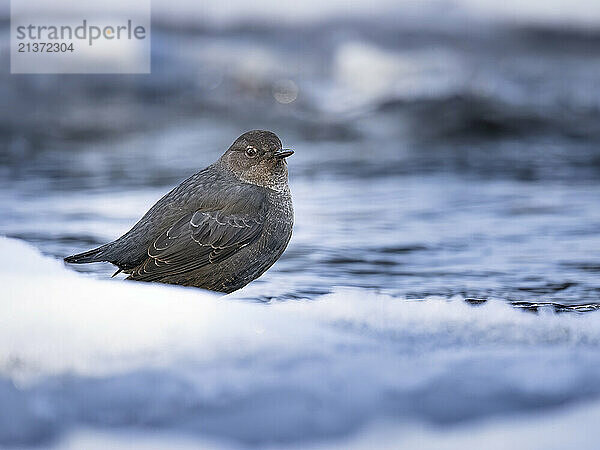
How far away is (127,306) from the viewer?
3.31m

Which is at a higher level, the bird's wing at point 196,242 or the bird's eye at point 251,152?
the bird's eye at point 251,152

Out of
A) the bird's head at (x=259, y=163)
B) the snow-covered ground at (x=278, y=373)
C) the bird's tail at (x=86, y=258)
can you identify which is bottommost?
the snow-covered ground at (x=278, y=373)

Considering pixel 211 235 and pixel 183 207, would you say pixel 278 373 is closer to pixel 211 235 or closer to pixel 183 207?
pixel 211 235

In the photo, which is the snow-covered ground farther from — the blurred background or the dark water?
the dark water

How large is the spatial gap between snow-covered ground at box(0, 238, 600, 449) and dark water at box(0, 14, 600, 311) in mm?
2009

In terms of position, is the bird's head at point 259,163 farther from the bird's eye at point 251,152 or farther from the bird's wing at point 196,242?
the bird's wing at point 196,242

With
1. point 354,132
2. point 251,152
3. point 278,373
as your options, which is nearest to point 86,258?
point 251,152

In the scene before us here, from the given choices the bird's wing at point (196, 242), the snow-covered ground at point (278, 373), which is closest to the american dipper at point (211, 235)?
the bird's wing at point (196, 242)

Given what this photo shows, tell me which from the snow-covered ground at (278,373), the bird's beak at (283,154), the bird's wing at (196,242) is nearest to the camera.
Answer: the snow-covered ground at (278,373)

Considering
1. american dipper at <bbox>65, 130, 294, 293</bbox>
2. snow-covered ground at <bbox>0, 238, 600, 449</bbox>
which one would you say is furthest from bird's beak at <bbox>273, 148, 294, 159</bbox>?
snow-covered ground at <bbox>0, 238, 600, 449</bbox>

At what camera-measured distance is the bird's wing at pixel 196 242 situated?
388 cm

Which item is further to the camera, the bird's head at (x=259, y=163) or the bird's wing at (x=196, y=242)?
the bird's head at (x=259, y=163)

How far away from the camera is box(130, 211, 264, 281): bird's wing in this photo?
3877 mm

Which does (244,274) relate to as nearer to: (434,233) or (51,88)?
(434,233)
